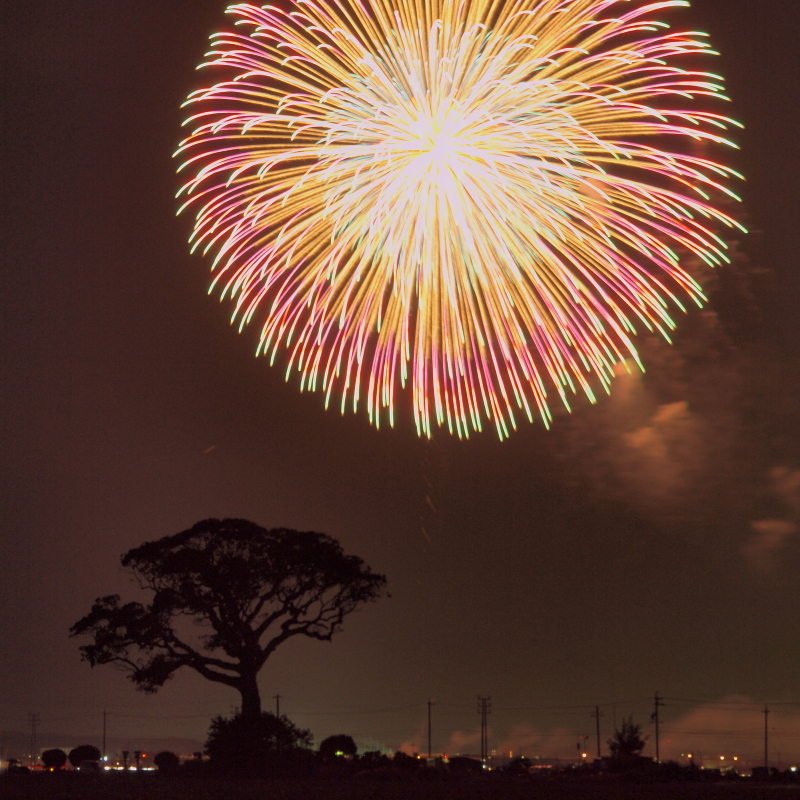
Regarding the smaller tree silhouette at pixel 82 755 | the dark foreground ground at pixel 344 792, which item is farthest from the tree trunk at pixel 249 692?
the smaller tree silhouette at pixel 82 755

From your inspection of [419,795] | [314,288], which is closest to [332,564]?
[419,795]

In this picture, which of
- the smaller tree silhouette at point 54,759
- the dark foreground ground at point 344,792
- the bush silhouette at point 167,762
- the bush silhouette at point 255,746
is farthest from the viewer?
the smaller tree silhouette at point 54,759

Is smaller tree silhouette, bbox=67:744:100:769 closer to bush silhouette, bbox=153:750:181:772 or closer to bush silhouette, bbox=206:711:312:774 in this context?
bush silhouette, bbox=153:750:181:772

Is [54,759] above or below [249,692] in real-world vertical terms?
below

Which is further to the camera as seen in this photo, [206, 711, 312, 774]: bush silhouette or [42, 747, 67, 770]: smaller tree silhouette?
[42, 747, 67, 770]: smaller tree silhouette

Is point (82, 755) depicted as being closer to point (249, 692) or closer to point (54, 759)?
point (54, 759)

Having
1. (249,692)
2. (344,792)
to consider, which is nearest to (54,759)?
(249,692)

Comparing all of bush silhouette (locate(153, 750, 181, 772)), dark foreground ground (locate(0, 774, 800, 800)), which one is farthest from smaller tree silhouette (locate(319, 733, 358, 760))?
dark foreground ground (locate(0, 774, 800, 800))

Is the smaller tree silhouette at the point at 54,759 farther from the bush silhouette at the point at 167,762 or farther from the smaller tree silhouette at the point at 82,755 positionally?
the bush silhouette at the point at 167,762
